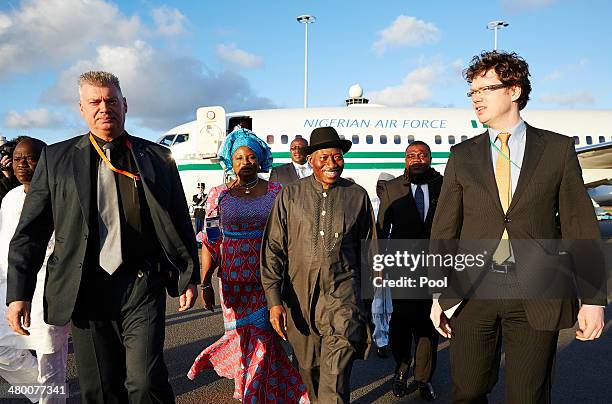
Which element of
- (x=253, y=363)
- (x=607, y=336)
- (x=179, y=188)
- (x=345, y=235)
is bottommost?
(x=607, y=336)

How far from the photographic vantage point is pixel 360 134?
17172 mm

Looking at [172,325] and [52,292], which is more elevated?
[52,292]

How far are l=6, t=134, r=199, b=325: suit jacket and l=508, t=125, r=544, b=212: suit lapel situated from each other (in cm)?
181

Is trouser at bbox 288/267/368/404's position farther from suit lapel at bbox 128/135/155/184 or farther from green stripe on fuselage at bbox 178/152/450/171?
green stripe on fuselage at bbox 178/152/450/171

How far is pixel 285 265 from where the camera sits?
3527mm

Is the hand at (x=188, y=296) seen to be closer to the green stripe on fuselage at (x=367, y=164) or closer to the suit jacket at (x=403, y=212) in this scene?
the suit jacket at (x=403, y=212)

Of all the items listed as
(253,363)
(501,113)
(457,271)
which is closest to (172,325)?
(253,363)

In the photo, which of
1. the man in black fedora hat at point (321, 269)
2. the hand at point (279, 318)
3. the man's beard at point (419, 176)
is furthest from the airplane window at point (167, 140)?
the hand at point (279, 318)

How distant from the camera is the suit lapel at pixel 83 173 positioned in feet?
9.23

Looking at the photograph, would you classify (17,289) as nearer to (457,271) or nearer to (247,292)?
(247,292)

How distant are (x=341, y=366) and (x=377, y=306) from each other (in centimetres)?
272

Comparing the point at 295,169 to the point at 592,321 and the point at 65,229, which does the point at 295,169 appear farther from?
the point at 592,321

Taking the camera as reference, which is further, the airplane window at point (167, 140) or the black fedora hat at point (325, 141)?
the airplane window at point (167, 140)

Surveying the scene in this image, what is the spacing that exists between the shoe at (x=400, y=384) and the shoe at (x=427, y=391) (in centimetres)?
14
